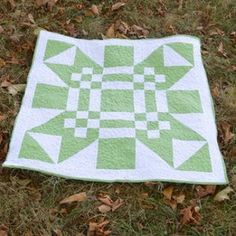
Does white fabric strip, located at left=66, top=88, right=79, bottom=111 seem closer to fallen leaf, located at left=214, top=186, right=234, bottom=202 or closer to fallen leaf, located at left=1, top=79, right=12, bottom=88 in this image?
fallen leaf, located at left=1, top=79, right=12, bottom=88

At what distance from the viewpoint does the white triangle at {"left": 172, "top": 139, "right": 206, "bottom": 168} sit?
88.2 inches

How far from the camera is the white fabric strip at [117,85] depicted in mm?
2596

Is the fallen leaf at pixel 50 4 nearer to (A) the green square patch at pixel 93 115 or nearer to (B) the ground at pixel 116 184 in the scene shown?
(B) the ground at pixel 116 184

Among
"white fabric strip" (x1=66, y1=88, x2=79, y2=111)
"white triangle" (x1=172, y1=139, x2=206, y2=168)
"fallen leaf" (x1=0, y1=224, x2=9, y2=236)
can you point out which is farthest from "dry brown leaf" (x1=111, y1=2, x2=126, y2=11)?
"fallen leaf" (x1=0, y1=224, x2=9, y2=236)

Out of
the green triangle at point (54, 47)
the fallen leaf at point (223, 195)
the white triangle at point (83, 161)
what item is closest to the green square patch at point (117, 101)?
the white triangle at point (83, 161)

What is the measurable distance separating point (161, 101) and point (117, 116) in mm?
274

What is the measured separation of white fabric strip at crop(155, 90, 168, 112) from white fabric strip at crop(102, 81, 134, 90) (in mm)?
157

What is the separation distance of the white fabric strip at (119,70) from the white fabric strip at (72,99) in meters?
0.23

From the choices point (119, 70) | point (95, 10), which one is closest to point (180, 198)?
point (119, 70)

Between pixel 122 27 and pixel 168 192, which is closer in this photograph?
pixel 168 192

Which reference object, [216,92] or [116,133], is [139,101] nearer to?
[116,133]

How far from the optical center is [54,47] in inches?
110

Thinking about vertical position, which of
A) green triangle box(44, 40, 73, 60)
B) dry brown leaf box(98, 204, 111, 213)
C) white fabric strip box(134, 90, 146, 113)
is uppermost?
green triangle box(44, 40, 73, 60)

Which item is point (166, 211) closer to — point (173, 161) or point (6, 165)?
point (173, 161)
